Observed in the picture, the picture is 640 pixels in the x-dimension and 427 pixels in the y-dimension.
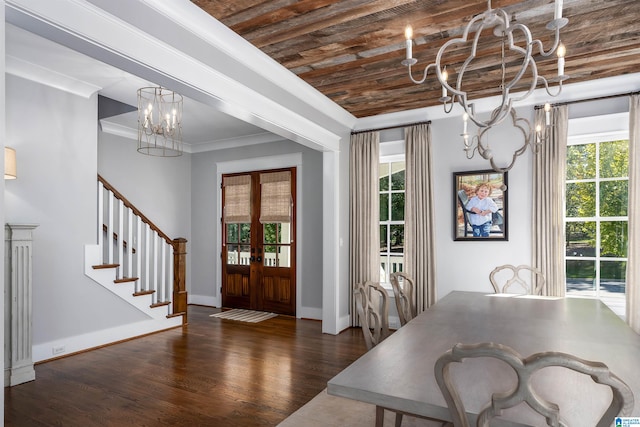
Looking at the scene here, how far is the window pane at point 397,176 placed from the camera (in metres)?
5.29

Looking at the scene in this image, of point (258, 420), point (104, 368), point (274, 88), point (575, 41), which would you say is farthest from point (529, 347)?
point (104, 368)

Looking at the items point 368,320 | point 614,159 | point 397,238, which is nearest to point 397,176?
point 397,238

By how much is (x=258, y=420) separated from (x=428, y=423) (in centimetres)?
115

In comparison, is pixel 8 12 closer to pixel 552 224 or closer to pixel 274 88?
pixel 274 88

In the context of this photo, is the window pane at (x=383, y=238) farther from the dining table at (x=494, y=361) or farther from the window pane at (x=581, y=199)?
the dining table at (x=494, y=361)

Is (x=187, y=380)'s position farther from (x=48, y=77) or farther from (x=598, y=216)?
(x=598, y=216)

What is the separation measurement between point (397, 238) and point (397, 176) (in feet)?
2.77

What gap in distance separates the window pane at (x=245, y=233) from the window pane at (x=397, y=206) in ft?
8.35

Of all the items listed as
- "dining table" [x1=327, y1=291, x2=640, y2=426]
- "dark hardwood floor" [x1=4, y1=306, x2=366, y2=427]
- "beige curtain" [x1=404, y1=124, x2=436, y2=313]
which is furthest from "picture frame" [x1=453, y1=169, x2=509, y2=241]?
"dark hardwood floor" [x1=4, y1=306, x2=366, y2=427]

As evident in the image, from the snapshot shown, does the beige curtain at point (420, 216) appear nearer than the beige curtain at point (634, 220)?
No

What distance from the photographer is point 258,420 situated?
106 inches

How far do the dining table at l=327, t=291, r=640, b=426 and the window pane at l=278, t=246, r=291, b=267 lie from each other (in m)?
3.57

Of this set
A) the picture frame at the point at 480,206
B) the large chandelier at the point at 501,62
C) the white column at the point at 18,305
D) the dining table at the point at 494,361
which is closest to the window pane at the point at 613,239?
the picture frame at the point at 480,206

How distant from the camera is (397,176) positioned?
5324mm
